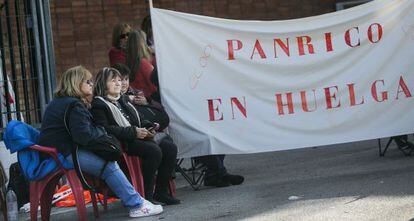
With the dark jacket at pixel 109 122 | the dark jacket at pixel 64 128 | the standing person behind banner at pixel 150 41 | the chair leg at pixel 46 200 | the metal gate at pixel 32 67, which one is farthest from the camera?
the metal gate at pixel 32 67

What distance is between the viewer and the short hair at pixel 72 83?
24.8ft

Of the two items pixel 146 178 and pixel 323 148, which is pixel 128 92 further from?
pixel 323 148

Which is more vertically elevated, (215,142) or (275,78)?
(275,78)

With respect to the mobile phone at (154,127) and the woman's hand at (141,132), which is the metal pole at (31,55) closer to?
the mobile phone at (154,127)

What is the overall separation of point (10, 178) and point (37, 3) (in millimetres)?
2220

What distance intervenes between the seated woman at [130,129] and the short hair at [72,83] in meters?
0.20

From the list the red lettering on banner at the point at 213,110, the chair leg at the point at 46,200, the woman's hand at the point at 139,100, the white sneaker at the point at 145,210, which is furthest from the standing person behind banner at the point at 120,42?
the white sneaker at the point at 145,210

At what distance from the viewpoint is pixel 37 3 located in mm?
9930

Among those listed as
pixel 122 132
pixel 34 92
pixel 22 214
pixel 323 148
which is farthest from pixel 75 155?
pixel 323 148

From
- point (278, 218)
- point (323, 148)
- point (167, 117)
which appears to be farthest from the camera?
point (323, 148)

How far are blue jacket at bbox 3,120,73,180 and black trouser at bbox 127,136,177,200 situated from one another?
67 centimetres

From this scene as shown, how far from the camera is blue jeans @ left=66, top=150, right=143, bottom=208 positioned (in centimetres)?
740

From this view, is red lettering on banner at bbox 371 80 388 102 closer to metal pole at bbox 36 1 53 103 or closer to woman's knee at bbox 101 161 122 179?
woman's knee at bbox 101 161 122 179

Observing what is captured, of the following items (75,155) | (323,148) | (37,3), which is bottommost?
(323,148)
